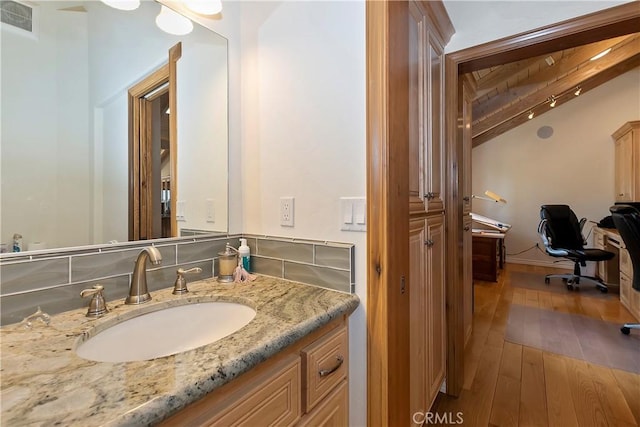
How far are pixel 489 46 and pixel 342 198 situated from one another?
1.25 m

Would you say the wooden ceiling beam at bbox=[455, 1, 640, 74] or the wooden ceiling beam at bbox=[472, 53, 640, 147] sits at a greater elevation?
the wooden ceiling beam at bbox=[472, 53, 640, 147]

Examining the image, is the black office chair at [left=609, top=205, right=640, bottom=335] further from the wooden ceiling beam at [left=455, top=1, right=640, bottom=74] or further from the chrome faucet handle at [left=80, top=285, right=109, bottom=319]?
the chrome faucet handle at [left=80, top=285, right=109, bottom=319]

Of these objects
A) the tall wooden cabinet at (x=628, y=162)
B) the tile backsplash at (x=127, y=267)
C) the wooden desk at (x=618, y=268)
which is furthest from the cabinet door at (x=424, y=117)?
the tall wooden cabinet at (x=628, y=162)

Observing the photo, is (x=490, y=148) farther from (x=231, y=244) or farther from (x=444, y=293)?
(x=231, y=244)

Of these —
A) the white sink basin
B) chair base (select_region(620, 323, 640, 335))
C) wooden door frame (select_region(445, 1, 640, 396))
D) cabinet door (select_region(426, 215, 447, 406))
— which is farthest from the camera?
chair base (select_region(620, 323, 640, 335))

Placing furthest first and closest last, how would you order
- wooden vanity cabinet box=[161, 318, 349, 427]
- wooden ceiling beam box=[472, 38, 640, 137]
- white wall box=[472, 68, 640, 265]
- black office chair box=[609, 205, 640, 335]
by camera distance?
white wall box=[472, 68, 640, 265] < wooden ceiling beam box=[472, 38, 640, 137] < black office chair box=[609, 205, 640, 335] < wooden vanity cabinet box=[161, 318, 349, 427]

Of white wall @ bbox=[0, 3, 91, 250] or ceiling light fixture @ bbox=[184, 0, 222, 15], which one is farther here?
ceiling light fixture @ bbox=[184, 0, 222, 15]

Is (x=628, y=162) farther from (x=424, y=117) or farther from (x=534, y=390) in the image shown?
(x=424, y=117)

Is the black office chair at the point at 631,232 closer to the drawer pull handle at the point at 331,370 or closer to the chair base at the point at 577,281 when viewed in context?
the chair base at the point at 577,281

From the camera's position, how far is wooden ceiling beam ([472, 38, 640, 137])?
3334mm

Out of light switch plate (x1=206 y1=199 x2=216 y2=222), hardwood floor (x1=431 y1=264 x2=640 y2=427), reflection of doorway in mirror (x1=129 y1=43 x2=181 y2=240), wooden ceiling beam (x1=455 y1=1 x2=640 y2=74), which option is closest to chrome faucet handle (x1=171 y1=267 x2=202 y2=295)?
reflection of doorway in mirror (x1=129 y1=43 x2=181 y2=240)

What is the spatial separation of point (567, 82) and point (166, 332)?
5067mm

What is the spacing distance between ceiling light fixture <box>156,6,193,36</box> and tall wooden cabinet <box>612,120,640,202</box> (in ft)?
17.1

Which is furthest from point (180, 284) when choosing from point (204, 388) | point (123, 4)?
point (123, 4)
